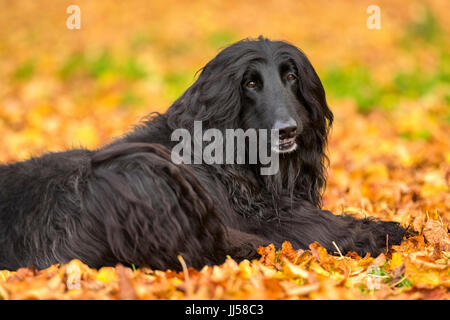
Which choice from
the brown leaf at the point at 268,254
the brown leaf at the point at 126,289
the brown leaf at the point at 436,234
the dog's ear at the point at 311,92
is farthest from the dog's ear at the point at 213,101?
the brown leaf at the point at 436,234

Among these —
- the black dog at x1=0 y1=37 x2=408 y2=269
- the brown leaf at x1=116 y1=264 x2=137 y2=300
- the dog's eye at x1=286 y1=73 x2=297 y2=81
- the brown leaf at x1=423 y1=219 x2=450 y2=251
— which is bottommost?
the brown leaf at x1=423 y1=219 x2=450 y2=251

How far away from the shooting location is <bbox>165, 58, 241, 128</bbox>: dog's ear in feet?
13.3

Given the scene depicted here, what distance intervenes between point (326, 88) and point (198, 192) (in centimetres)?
893

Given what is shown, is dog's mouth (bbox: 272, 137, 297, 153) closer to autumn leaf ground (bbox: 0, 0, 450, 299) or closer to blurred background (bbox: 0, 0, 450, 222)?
autumn leaf ground (bbox: 0, 0, 450, 299)

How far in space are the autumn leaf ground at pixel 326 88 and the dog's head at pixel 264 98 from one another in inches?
32.0

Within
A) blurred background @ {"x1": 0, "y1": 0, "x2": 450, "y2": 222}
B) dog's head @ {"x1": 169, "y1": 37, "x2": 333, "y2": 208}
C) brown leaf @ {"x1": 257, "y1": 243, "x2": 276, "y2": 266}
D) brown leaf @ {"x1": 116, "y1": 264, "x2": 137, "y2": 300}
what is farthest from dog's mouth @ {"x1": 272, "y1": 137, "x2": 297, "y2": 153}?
blurred background @ {"x1": 0, "y1": 0, "x2": 450, "y2": 222}

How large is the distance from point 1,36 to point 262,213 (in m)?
12.8

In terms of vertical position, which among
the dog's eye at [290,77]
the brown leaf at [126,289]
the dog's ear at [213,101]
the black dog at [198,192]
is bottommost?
the brown leaf at [126,289]

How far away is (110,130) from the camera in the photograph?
32.5 feet

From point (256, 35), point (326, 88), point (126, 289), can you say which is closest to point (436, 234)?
point (126, 289)

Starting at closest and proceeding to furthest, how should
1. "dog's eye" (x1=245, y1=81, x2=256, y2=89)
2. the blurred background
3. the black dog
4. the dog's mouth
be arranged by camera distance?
the black dog
the dog's mouth
"dog's eye" (x1=245, y1=81, x2=256, y2=89)
the blurred background

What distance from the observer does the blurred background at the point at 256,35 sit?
7.20m

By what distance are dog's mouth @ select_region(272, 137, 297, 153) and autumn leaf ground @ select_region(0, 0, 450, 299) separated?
2.27 ft

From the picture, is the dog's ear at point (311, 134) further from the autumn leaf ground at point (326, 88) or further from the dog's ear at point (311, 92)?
the autumn leaf ground at point (326, 88)
